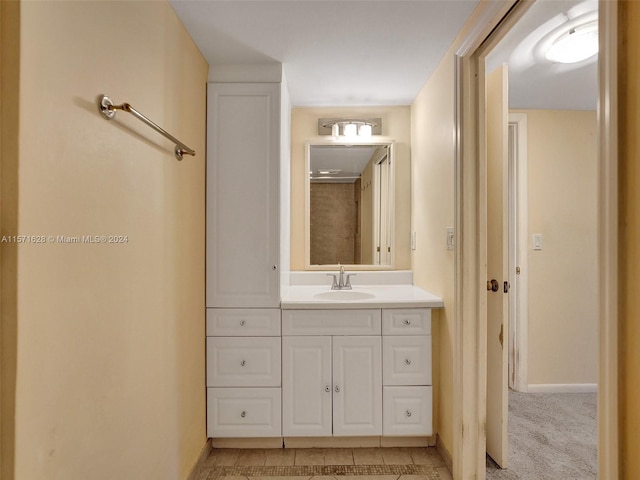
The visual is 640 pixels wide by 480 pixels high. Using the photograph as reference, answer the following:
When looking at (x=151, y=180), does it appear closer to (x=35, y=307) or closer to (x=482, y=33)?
(x=35, y=307)

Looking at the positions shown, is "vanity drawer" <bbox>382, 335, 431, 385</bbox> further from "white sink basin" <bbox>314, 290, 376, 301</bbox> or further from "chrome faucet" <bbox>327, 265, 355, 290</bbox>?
"chrome faucet" <bbox>327, 265, 355, 290</bbox>

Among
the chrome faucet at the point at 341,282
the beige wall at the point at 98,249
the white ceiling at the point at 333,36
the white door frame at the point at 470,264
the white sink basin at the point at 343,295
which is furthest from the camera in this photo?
the chrome faucet at the point at 341,282

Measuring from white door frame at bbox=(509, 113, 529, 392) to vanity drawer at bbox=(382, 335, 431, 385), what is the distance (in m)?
1.12

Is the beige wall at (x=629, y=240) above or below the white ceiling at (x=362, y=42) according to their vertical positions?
below

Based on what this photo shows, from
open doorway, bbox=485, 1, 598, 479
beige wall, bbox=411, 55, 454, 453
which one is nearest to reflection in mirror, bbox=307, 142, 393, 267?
beige wall, bbox=411, 55, 454, 453

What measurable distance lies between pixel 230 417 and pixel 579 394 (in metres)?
2.51

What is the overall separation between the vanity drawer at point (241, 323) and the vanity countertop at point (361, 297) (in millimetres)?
115

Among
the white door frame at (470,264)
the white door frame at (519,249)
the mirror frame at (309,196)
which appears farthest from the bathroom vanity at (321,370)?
the white door frame at (519,249)

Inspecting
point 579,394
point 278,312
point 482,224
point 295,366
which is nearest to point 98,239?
point 278,312

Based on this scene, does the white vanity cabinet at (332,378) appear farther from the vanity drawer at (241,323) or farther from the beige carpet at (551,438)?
the beige carpet at (551,438)

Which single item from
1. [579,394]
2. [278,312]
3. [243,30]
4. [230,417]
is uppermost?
[243,30]

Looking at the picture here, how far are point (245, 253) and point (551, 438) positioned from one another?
2063 mm

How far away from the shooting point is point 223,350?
2012 millimetres

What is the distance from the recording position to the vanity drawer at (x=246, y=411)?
200cm
